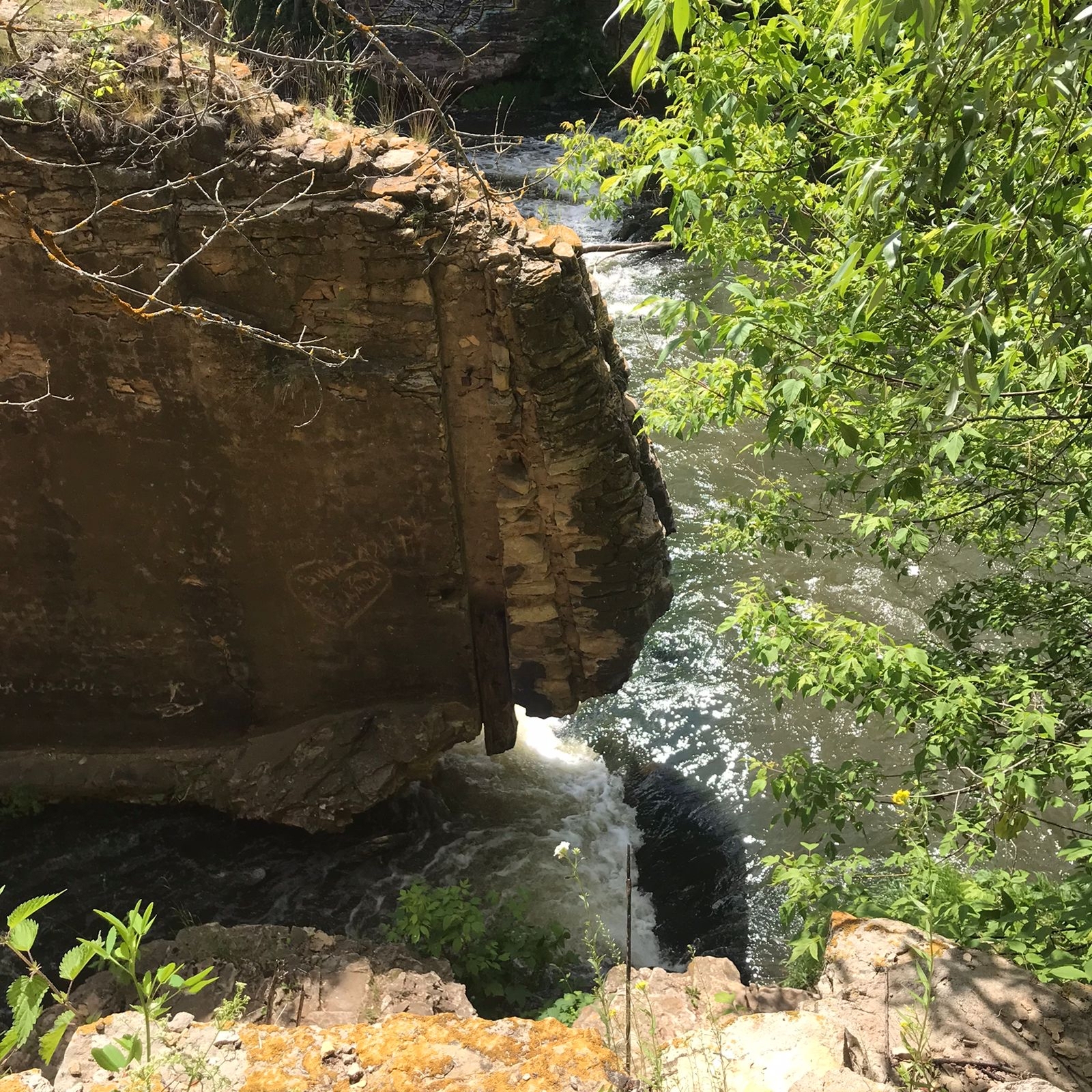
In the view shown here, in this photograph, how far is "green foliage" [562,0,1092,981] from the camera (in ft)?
7.87

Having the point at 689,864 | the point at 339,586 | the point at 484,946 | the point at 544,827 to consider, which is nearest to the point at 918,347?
the point at 339,586

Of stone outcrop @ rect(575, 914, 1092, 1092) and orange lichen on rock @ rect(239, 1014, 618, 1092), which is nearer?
orange lichen on rock @ rect(239, 1014, 618, 1092)

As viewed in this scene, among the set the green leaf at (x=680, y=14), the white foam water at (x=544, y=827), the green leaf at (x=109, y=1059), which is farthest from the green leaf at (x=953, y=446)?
the white foam water at (x=544, y=827)

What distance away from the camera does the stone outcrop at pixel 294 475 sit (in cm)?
491

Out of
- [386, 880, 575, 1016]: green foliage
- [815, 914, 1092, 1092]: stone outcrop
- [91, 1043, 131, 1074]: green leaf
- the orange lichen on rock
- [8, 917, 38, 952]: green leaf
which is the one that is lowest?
[386, 880, 575, 1016]: green foliage

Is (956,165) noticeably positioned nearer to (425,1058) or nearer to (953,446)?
(953,446)

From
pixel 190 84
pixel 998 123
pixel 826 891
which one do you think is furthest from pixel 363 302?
pixel 826 891

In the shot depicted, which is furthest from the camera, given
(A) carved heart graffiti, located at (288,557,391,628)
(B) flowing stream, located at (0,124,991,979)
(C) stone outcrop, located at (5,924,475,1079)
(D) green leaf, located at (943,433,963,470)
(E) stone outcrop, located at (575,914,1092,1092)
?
(B) flowing stream, located at (0,124,991,979)

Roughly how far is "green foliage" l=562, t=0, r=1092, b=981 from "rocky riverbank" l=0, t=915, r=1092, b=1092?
227 millimetres

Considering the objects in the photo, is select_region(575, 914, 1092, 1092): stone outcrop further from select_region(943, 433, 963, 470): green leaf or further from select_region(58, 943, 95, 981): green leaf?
select_region(943, 433, 963, 470): green leaf

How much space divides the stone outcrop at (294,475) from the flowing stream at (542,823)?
43cm

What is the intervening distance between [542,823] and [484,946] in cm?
151

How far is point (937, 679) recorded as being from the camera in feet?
12.3

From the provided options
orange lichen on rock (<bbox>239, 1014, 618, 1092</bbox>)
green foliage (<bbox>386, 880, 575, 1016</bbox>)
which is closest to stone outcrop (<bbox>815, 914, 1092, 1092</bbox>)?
orange lichen on rock (<bbox>239, 1014, 618, 1092</bbox>)
